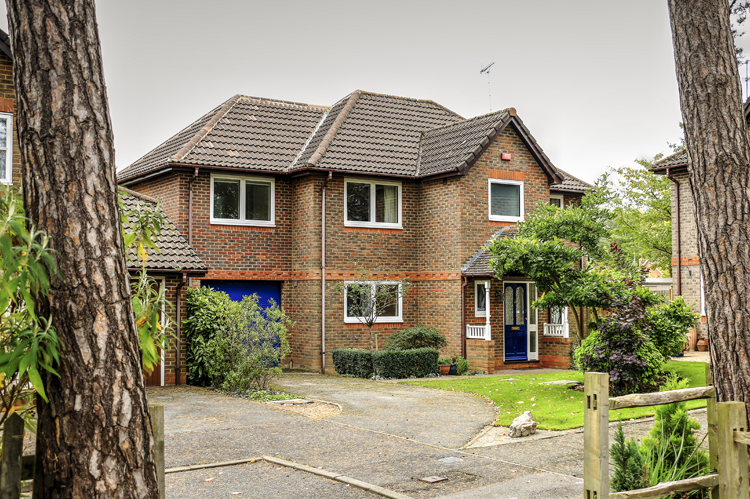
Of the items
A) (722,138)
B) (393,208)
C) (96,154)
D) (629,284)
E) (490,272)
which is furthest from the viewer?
(393,208)

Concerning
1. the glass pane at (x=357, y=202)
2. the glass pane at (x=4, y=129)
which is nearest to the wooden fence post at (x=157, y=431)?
the glass pane at (x=4, y=129)

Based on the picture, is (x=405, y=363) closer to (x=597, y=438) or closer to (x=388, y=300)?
(x=388, y=300)

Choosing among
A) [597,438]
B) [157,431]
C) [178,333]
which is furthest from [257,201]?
[157,431]

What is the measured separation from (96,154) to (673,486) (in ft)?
15.9

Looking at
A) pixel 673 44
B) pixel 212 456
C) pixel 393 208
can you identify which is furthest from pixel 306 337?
pixel 673 44

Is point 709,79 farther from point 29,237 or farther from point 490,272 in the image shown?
point 490,272

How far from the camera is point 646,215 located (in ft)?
122

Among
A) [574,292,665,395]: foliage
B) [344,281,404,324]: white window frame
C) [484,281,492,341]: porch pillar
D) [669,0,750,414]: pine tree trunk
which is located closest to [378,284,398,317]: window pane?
[344,281,404,324]: white window frame

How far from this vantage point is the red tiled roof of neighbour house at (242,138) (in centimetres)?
2091

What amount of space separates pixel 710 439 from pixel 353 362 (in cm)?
1430

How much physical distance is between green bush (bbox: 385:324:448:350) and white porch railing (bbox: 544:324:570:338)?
12.4 feet

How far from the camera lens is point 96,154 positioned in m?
4.12

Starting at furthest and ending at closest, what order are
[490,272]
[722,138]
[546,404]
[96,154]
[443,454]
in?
[490,272] → [546,404] → [443,454] → [722,138] → [96,154]

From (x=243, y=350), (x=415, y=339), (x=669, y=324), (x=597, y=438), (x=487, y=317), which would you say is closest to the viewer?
(x=597, y=438)
